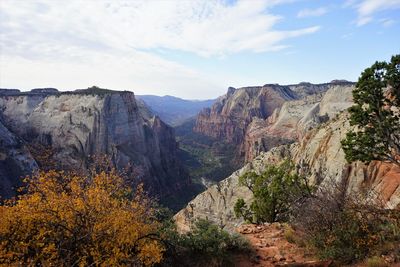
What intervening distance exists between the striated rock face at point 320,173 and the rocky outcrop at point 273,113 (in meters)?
35.2

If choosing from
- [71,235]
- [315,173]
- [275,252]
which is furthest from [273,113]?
[71,235]

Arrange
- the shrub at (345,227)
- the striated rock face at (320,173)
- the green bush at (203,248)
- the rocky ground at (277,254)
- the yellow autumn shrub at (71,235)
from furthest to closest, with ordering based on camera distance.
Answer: the striated rock face at (320,173), the green bush at (203,248), the shrub at (345,227), the rocky ground at (277,254), the yellow autumn shrub at (71,235)

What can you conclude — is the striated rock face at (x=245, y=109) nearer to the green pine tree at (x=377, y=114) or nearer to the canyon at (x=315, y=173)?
the canyon at (x=315, y=173)

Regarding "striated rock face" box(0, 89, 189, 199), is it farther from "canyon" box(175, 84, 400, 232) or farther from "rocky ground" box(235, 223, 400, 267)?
"rocky ground" box(235, 223, 400, 267)

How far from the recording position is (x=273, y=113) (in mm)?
121188

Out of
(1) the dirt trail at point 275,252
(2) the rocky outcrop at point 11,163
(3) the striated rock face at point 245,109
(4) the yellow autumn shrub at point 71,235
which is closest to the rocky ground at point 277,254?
(1) the dirt trail at point 275,252

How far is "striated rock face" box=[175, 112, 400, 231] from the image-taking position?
73.2 feet

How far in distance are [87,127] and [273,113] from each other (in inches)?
2616

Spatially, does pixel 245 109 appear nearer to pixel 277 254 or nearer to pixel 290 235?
pixel 290 235

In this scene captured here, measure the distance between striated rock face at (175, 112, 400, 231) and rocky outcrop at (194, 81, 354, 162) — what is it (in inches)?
1387

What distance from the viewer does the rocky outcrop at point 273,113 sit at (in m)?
88.2

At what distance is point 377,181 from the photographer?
76.4 feet

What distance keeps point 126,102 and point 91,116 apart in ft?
29.5

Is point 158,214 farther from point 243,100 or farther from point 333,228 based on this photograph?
point 243,100
